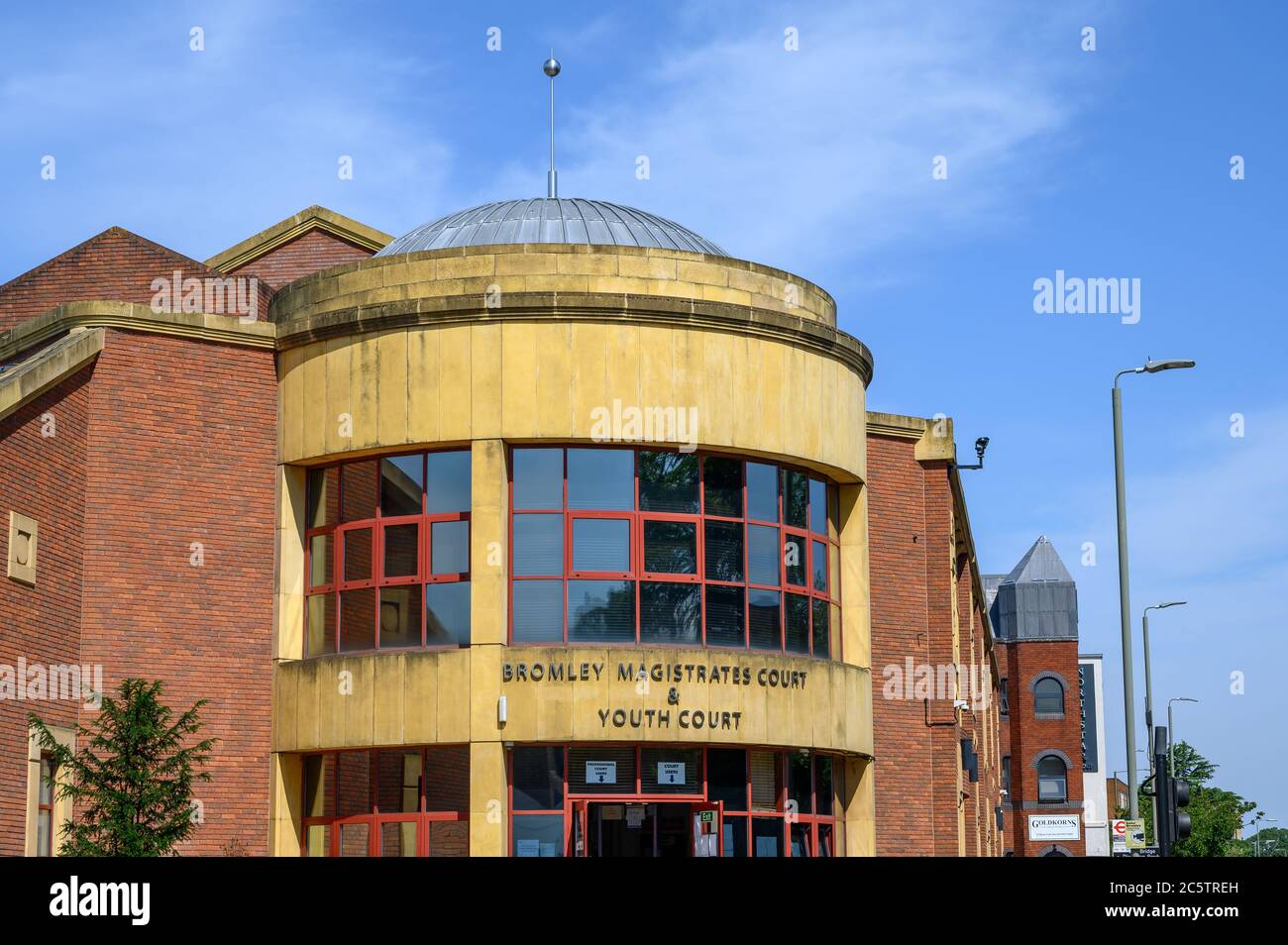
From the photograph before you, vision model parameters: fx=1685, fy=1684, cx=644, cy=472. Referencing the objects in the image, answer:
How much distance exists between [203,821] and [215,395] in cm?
639

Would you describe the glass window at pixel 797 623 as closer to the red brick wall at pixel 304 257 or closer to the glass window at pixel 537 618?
the glass window at pixel 537 618

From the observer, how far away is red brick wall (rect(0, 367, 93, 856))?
22.3 meters

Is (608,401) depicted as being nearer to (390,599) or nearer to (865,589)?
(390,599)

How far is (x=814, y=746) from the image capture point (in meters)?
25.5

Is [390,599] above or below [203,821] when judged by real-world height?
above

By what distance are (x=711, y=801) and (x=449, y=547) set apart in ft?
17.4

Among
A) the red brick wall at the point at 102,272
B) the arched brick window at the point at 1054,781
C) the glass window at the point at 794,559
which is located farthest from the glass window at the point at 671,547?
the arched brick window at the point at 1054,781

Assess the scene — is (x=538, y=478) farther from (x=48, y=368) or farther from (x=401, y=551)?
(x=48, y=368)

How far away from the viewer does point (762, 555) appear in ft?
84.2

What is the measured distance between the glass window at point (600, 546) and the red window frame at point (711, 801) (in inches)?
100

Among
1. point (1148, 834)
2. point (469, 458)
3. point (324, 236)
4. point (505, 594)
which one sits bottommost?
point (1148, 834)
